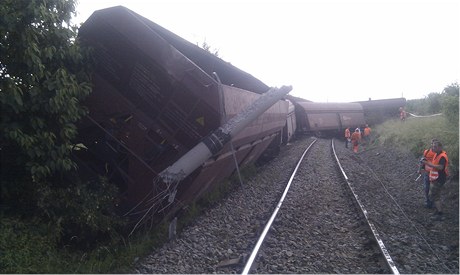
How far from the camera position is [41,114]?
505cm

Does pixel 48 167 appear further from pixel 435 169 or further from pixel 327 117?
pixel 327 117

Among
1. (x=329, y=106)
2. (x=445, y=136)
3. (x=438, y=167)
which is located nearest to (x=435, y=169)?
(x=438, y=167)

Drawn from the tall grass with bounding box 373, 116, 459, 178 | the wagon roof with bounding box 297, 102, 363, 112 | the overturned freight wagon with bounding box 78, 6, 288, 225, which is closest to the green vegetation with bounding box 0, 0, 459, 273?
the overturned freight wagon with bounding box 78, 6, 288, 225

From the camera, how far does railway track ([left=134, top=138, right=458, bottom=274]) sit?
479cm

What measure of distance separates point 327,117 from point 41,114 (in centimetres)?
2537

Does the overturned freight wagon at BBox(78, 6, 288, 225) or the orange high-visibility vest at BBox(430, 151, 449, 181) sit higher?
the overturned freight wagon at BBox(78, 6, 288, 225)

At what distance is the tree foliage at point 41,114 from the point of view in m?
4.64

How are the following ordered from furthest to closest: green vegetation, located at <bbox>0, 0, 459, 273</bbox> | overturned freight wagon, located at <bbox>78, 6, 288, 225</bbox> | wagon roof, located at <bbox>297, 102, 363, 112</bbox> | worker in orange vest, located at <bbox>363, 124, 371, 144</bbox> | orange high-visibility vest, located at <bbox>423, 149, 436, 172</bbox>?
wagon roof, located at <bbox>297, 102, 363, 112</bbox>, worker in orange vest, located at <bbox>363, 124, 371, 144</bbox>, orange high-visibility vest, located at <bbox>423, 149, 436, 172</bbox>, overturned freight wagon, located at <bbox>78, 6, 288, 225</bbox>, green vegetation, located at <bbox>0, 0, 459, 273</bbox>

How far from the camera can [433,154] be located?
26.3 feet

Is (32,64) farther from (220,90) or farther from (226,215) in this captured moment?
(226,215)

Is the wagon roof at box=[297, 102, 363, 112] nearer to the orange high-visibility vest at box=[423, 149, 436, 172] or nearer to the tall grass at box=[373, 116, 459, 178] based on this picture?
the tall grass at box=[373, 116, 459, 178]

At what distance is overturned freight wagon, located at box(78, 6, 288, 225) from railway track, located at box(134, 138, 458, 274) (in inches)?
35.5

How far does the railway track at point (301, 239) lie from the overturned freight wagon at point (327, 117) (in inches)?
683

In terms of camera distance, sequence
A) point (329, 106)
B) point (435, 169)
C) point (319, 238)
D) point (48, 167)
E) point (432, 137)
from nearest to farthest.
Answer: point (48, 167)
point (319, 238)
point (435, 169)
point (432, 137)
point (329, 106)
